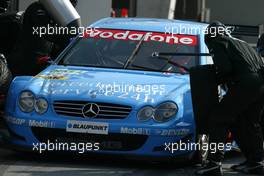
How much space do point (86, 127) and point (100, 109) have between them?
235 millimetres

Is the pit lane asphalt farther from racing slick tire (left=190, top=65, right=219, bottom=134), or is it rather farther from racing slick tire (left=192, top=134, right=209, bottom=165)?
racing slick tire (left=190, top=65, right=219, bottom=134)

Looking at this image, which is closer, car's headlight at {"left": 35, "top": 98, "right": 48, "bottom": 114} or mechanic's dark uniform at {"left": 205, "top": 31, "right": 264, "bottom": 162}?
mechanic's dark uniform at {"left": 205, "top": 31, "right": 264, "bottom": 162}

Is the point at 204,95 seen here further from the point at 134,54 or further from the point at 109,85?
the point at 134,54

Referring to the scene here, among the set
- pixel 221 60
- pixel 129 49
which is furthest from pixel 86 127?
pixel 129 49

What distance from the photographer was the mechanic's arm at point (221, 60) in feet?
26.0

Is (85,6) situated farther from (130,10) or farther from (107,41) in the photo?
(130,10)

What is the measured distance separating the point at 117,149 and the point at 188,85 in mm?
1101

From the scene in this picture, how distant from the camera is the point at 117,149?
8.27m

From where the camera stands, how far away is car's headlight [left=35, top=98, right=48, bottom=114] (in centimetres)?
844

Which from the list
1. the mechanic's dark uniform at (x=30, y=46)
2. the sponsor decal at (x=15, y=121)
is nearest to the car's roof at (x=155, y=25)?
the mechanic's dark uniform at (x=30, y=46)

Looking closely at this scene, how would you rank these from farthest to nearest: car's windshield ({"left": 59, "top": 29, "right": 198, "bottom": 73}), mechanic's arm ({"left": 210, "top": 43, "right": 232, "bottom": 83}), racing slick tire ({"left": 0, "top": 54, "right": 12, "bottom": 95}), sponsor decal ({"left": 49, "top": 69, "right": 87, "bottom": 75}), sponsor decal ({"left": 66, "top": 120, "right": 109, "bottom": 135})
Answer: racing slick tire ({"left": 0, "top": 54, "right": 12, "bottom": 95}), car's windshield ({"left": 59, "top": 29, "right": 198, "bottom": 73}), sponsor decal ({"left": 49, "top": 69, "right": 87, "bottom": 75}), sponsor decal ({"left": 66, "top": 120, "right": 109, "bottom": 135}), mechanic's arm ({"left": 210, "top": 43, "right": 232, "bottom": 83})

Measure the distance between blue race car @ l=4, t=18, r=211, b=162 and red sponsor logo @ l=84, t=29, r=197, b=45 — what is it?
399 mm

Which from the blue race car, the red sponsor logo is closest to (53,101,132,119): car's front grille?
the blue race car

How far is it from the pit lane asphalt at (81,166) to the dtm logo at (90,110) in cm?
50
